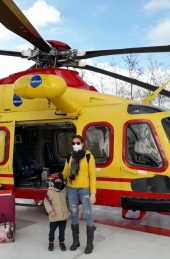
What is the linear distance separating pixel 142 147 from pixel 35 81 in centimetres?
199

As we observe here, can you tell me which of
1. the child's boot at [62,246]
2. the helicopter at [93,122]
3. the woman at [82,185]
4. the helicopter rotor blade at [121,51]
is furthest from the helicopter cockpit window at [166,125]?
the child's boot at [62,246]

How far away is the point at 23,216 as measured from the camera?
20.0 feet

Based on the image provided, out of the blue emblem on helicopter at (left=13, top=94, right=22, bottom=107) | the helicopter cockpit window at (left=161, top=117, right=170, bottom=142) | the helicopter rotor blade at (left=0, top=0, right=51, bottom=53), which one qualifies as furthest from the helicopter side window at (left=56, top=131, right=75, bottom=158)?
the helicopter cockpit window at (left=161, top=117, right=170, bottom=142)

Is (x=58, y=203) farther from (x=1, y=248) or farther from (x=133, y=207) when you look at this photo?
(x=133, y=207)

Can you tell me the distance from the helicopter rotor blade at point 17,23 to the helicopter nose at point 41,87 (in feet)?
2.29

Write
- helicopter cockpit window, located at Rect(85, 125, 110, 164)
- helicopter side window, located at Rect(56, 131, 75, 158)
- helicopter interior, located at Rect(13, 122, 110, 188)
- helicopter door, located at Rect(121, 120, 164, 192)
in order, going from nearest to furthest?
helicopter door, located at Rect(121, 120, 164, 192), helicopter cockpit window, located at Rect(85, 125, 110, 164), helicopter interior, located at Rect(13, 122, 110, 188), helicopter side window, located at Rect(56, 131, 75, 158)

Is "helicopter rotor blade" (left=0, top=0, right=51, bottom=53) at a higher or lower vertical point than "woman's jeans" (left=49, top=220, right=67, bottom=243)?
higher

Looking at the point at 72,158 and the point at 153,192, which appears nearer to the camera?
the point at 72,158

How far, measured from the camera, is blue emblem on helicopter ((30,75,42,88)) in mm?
4598

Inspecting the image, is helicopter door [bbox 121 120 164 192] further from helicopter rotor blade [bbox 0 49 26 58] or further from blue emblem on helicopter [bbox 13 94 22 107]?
helicopter rotor blade [bbox 0 49 26 58]

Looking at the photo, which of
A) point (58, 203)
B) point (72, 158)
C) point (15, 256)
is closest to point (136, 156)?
point (72, 158)

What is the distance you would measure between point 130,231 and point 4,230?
204 cm

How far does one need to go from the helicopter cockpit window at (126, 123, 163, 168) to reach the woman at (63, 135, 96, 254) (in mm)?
1042

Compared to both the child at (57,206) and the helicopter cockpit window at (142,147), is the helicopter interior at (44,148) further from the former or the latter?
the child at (57,206)
